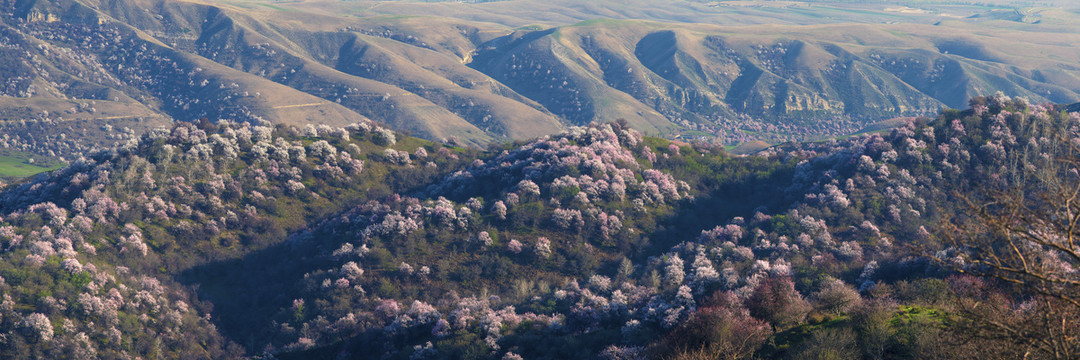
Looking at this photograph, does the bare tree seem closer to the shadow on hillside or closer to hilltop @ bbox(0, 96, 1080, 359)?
hilltop @ bbox(0, 96, 1080, 359)

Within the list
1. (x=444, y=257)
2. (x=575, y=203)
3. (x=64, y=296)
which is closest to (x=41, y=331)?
(x=64, y=296)

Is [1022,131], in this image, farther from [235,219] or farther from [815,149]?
[235,219]

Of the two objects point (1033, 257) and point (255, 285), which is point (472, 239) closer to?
point (255, 285)

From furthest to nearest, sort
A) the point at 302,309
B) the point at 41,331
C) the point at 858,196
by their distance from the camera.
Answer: the point at 858,196 < the point at 302,309 < the point at 41,331

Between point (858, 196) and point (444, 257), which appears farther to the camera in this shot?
point (858, 196)

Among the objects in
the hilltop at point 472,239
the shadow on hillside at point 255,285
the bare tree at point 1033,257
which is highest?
the bare tree at point 1033,257

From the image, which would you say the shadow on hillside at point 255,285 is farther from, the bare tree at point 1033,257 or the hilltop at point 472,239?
the bare tree at point 1033,257

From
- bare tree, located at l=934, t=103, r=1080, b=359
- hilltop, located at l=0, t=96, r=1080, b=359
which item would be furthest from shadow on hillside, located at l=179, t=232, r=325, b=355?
bare tree, located at l=934, t=103, r=1080, b=359

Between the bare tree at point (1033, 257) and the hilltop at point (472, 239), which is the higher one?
the bare tree at point (1033, 257)

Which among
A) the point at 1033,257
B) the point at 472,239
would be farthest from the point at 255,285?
the point at 1033,257

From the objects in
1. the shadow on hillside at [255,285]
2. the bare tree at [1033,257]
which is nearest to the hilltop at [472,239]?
the shadow on hillside at [255,285]

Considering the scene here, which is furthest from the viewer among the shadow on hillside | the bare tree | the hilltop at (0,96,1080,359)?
the shadow on hillside
